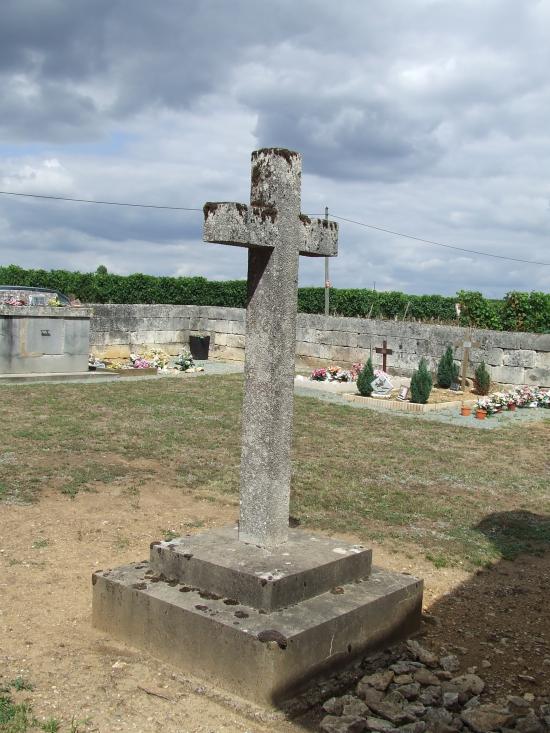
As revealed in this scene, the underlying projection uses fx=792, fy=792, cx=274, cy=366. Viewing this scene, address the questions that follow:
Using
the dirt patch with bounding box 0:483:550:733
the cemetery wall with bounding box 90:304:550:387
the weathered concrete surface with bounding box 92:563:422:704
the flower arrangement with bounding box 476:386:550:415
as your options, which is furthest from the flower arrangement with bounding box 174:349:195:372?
the weathered concrete surface with bounding box 92:563:422:704

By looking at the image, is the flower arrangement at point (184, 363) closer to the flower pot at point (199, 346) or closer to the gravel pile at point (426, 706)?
the flower pot at point (199, 346)

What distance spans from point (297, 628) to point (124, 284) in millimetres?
22922

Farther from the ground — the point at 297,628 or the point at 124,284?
the point at 124,284

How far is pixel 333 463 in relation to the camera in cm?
898

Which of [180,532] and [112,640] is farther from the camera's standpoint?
[180,532]

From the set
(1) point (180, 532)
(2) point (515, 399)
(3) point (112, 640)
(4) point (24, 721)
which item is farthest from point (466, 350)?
(4) point (24, 721)

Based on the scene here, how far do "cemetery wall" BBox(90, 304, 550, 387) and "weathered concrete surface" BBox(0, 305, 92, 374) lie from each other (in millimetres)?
2521

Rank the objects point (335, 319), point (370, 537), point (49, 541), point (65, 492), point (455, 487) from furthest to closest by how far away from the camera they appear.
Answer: point (335, 319)
point (455, 487)
point (65, 492)
point (370, 537)
point (49, 541)

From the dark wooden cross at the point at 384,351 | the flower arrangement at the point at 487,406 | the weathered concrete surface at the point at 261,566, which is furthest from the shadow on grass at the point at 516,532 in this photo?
the dark wooden cross at the point at 384,351

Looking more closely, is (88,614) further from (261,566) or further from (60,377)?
(60,377)

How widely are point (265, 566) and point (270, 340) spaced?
1.20 metres

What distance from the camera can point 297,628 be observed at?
3.74m

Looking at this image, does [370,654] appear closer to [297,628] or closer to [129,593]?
[297,628]

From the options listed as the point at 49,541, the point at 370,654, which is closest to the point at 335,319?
the point at 49,541
